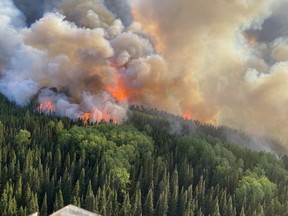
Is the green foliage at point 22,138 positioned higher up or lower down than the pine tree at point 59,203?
higher up

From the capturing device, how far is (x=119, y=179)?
16062 centimetres

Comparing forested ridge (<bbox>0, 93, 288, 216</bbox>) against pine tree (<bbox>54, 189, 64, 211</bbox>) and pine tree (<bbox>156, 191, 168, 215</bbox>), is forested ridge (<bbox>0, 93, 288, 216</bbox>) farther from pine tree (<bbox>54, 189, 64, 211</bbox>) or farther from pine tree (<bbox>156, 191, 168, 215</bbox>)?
pine tree (<bbox>156, 191, 168, 215</bbox>)

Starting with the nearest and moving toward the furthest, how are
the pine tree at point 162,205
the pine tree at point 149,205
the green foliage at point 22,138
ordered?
the pine tree at point 149,205 < the pine tree at point 162,205 < the green foliage at point 22,138

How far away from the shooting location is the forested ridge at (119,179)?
141250mm

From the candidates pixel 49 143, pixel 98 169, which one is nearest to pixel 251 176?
pixel 98 169

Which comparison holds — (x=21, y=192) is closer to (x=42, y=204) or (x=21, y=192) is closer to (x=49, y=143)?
(x=42, y=204)

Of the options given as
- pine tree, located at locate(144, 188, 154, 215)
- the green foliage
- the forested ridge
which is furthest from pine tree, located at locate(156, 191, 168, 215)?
the green foliage

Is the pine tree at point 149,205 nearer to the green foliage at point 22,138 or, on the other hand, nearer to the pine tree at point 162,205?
the pine tree at point 162,205

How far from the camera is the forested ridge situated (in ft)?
463

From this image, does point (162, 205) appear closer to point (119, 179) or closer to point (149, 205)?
point (149, 205)

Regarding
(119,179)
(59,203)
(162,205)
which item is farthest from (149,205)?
(59,203)

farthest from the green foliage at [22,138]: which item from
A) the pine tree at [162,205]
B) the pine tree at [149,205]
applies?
the pine tree at [162,205]

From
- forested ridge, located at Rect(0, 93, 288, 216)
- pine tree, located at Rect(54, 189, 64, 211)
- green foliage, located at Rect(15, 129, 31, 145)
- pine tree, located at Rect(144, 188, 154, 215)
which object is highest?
green foliage, located at Rect(15, 129, 31, 145)

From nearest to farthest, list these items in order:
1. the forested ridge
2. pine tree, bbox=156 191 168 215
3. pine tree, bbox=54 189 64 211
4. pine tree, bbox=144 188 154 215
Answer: pine tree, bbox=54 189 64 211 < the forested ridge < pine tree, bbox=144 188 154 215 < pine tree, bbox=156 191 168 215
